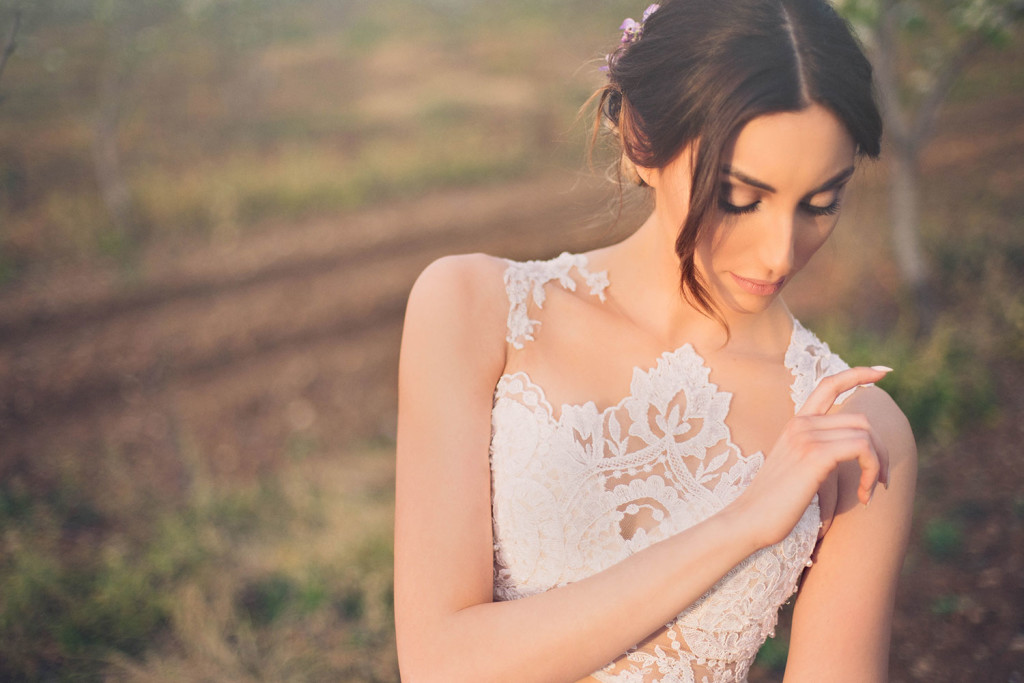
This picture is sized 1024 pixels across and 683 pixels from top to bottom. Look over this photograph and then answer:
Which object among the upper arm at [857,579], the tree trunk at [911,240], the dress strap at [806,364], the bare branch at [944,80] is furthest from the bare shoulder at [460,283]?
the tree trunk at [911,240]

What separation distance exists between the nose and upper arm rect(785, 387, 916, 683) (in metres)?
0.41

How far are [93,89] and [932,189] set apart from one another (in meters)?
12.6

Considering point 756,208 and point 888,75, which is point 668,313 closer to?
point 756,208

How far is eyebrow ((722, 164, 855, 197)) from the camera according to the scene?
63.1 inches

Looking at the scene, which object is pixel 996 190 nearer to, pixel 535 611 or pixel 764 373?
pixel 764 373

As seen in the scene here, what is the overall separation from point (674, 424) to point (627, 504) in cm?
24

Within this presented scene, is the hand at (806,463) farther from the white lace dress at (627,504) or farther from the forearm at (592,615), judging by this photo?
the white lace dress at (627,504)

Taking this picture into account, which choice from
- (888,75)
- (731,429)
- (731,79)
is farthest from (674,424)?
(888,75)

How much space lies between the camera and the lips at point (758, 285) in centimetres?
177

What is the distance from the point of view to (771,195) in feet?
5.32

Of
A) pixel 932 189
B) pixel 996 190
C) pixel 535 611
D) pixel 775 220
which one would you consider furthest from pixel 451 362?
pixel 932 189

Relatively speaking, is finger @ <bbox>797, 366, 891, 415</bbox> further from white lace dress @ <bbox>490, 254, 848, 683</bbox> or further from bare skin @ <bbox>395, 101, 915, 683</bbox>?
white lace dress @ <bbox>490, 254, 848, 683</bbox>

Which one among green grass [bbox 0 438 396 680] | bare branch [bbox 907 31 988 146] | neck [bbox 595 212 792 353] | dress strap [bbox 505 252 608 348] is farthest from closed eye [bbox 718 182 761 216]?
bare branch [bbox 907 31 988 146]

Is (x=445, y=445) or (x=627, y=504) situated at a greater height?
(x=445, y=445)
